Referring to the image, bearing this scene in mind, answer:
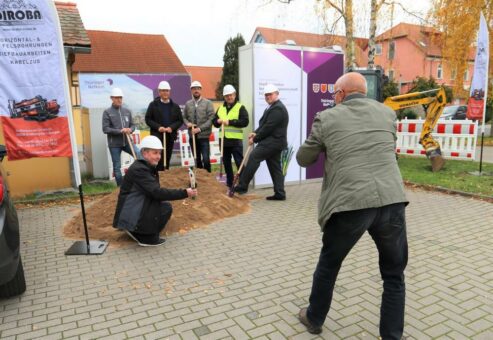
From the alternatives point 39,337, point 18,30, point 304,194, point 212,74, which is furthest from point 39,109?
point 212,74

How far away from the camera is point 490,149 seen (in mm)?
16469

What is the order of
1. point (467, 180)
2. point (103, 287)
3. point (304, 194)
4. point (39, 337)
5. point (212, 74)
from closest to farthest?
point (39, 337) → point (103, 287) → point (304, 194) → point (467, 180) → point (212, 74)

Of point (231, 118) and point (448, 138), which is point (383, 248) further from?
point (448, 138)

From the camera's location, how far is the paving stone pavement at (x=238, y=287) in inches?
127

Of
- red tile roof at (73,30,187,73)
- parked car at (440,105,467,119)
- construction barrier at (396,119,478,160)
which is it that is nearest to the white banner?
construction barrier at (396,119,478,160)

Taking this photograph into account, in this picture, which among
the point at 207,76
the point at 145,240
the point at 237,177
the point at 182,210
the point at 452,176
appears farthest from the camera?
the point at 207,76

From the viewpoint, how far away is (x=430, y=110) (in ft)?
35.8

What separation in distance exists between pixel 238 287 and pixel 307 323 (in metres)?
0.94

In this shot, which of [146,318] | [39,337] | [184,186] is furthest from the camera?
[184,186]

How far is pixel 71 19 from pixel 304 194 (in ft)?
21.5

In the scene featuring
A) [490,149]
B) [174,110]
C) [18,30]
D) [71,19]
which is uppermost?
[71,19]

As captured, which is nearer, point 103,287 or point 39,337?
point 39,337

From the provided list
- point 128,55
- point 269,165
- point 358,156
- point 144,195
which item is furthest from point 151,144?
point 128,55

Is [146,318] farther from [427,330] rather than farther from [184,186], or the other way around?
[184,186]
